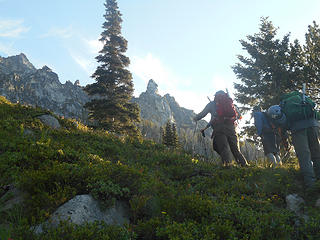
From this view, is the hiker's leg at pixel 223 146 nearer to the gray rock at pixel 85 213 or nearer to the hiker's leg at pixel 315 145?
the hiker's leg at pixel 315 145

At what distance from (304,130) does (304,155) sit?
613 mm

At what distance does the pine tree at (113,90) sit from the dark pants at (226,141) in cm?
1092

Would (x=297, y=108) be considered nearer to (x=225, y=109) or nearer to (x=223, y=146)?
(x=225, y=109)

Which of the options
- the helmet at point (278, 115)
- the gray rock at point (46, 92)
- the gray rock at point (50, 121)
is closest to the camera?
the helmet at point (278, 115)

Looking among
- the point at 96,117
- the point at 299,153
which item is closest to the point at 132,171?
the point at 299,153

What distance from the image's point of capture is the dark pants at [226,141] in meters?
7.66

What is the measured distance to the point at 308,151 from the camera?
17.1 feet

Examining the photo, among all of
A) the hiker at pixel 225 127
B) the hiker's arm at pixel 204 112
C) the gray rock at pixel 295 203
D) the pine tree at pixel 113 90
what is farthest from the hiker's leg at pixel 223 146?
the pine tree at pixel 113 90

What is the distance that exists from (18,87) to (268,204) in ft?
590

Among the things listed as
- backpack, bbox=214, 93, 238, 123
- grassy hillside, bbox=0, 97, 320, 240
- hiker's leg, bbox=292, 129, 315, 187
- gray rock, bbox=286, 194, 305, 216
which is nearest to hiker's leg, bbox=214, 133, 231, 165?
backpack, bbox=214, 93, 238, 123

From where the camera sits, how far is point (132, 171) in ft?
17.1

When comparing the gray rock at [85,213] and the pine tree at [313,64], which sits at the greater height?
the pine tree at [313,64]

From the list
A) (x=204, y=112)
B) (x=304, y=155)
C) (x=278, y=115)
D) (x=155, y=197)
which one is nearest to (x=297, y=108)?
(x=278, y=115)

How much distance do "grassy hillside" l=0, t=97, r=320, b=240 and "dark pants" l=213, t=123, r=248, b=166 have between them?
0.81 metres
